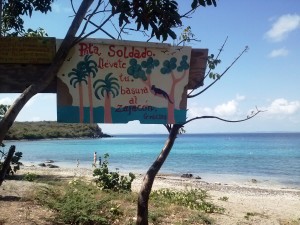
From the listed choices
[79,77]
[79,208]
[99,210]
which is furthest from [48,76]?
[99,210]

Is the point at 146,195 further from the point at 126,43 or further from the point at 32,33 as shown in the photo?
the point at 32,33

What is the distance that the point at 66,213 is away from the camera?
20.4 feet

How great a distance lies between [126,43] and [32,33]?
3.29 metres

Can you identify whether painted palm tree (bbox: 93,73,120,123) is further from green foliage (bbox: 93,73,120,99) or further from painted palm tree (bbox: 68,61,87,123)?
painted palm tree (bbox: 68,61,87,123)

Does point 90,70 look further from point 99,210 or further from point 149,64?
point 99,210

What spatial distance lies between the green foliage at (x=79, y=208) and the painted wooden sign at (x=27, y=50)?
3.44m

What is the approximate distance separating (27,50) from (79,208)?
377cm

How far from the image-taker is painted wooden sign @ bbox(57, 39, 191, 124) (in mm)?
3521

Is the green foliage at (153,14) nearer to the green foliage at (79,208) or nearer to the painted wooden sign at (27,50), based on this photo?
the painted wooden sign at (27,50)

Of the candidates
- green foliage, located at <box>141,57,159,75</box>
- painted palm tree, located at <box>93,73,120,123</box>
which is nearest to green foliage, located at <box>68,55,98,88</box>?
painted palm tree, located at <box>93,73,120,123</box>

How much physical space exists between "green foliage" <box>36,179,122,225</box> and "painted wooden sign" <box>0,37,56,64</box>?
11.3 feet

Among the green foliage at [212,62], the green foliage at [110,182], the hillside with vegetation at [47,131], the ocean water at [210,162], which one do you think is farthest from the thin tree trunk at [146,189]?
the hillside with vegetation at [47,131]

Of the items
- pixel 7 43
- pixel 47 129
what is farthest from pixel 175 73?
pixel 47 129

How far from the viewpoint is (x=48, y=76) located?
3242 mm
